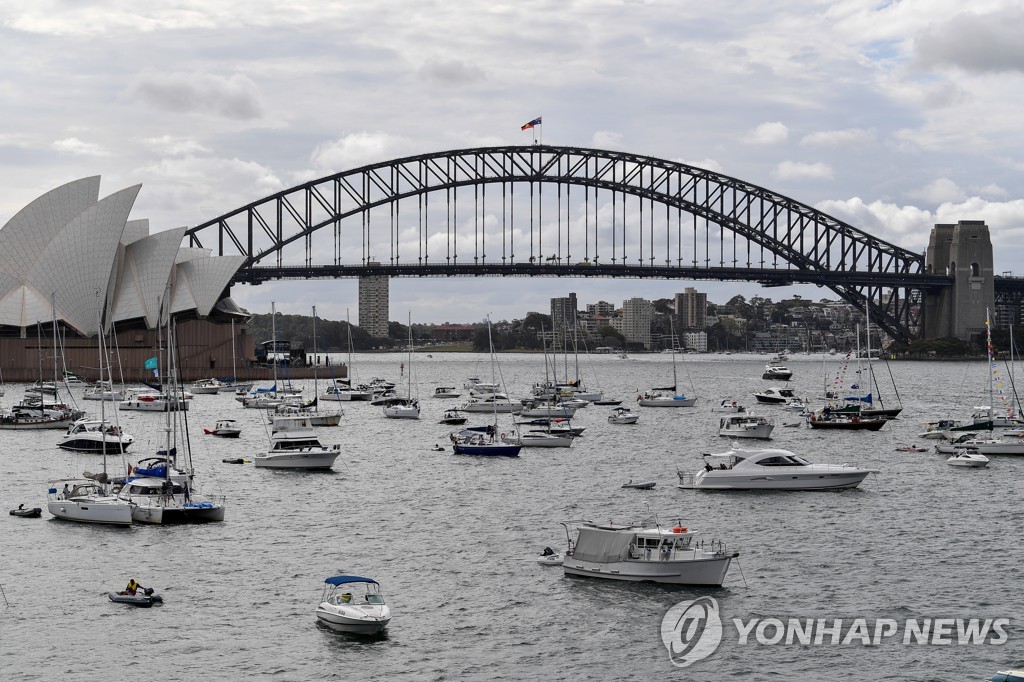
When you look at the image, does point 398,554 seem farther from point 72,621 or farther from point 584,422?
point 584,422

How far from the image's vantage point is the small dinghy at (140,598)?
29.3 meters

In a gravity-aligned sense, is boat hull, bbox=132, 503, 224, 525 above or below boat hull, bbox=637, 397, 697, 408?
below

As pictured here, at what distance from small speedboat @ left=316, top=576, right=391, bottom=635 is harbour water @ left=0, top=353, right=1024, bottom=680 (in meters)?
0.32

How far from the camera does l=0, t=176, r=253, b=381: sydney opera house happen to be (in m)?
117

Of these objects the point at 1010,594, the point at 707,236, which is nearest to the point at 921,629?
the point at 1010,594

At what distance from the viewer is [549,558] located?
1320 inches

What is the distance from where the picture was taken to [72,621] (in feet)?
Result: 92.5

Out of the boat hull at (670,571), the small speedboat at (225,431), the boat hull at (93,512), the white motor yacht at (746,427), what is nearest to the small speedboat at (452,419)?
the small speedboat at (225,431)

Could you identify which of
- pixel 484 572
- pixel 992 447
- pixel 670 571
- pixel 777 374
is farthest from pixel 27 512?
pixel 777 374

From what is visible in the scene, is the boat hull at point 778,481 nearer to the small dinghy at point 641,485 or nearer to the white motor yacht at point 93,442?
the small dinghy at point 641,485

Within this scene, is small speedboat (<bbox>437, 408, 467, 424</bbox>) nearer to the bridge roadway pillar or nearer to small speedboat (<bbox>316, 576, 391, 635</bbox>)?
small speedboat (<bbox>316, 576, 391, 635</bbox>)

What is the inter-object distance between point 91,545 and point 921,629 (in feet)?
75.3

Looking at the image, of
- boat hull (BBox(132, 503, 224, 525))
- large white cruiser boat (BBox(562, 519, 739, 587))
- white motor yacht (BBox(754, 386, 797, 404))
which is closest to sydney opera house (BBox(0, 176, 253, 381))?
white motor yacht (BBox(754, 386, 797, 404))

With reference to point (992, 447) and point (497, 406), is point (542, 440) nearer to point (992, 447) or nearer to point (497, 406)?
point (992, 447)
